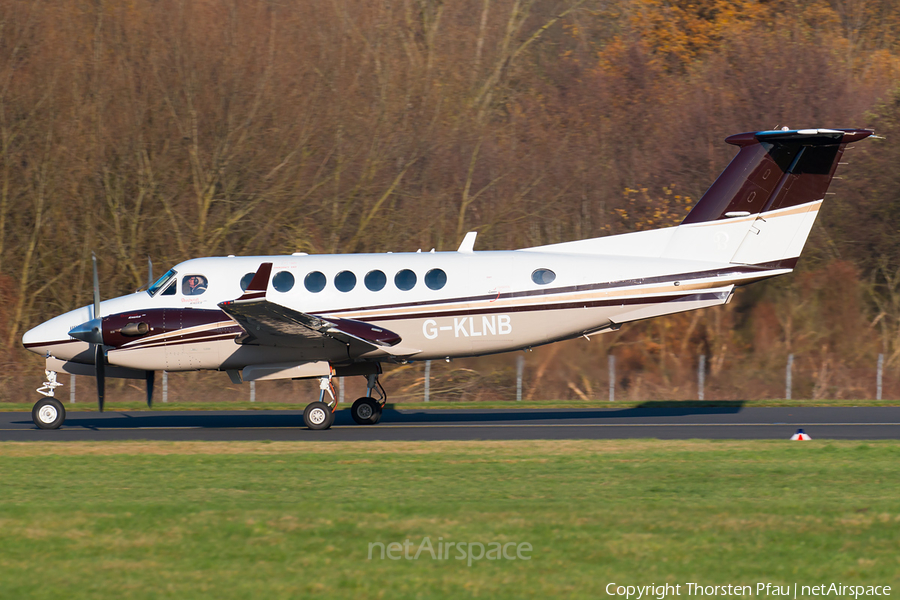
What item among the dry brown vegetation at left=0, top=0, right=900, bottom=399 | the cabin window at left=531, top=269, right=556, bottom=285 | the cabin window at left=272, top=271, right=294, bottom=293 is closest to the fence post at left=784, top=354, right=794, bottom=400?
the dry brown vegetation at left=0, top=0, right=900, bottom=399

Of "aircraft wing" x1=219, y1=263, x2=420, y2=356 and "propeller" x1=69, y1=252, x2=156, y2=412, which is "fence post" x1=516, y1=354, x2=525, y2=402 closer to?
"aircraft wing" x1=219, y1=263, x2=420, y2=356

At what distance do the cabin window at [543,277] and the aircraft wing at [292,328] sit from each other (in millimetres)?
2361

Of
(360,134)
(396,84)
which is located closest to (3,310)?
(360,134)

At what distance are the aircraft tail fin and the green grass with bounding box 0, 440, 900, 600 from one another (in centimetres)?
411

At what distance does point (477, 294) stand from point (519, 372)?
6.66m

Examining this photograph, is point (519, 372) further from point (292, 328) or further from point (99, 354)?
point (99, 354)

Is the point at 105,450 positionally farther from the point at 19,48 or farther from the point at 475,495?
the point at 19,48

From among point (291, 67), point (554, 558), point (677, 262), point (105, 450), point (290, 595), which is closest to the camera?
point (290, 595)

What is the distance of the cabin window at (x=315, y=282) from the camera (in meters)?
15.8

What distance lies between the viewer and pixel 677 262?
15555 mm

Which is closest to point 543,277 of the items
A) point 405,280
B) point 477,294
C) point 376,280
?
point 477,294

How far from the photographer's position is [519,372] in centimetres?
2188

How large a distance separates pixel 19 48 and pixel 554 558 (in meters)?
23.5

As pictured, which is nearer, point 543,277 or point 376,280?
point 543,277
